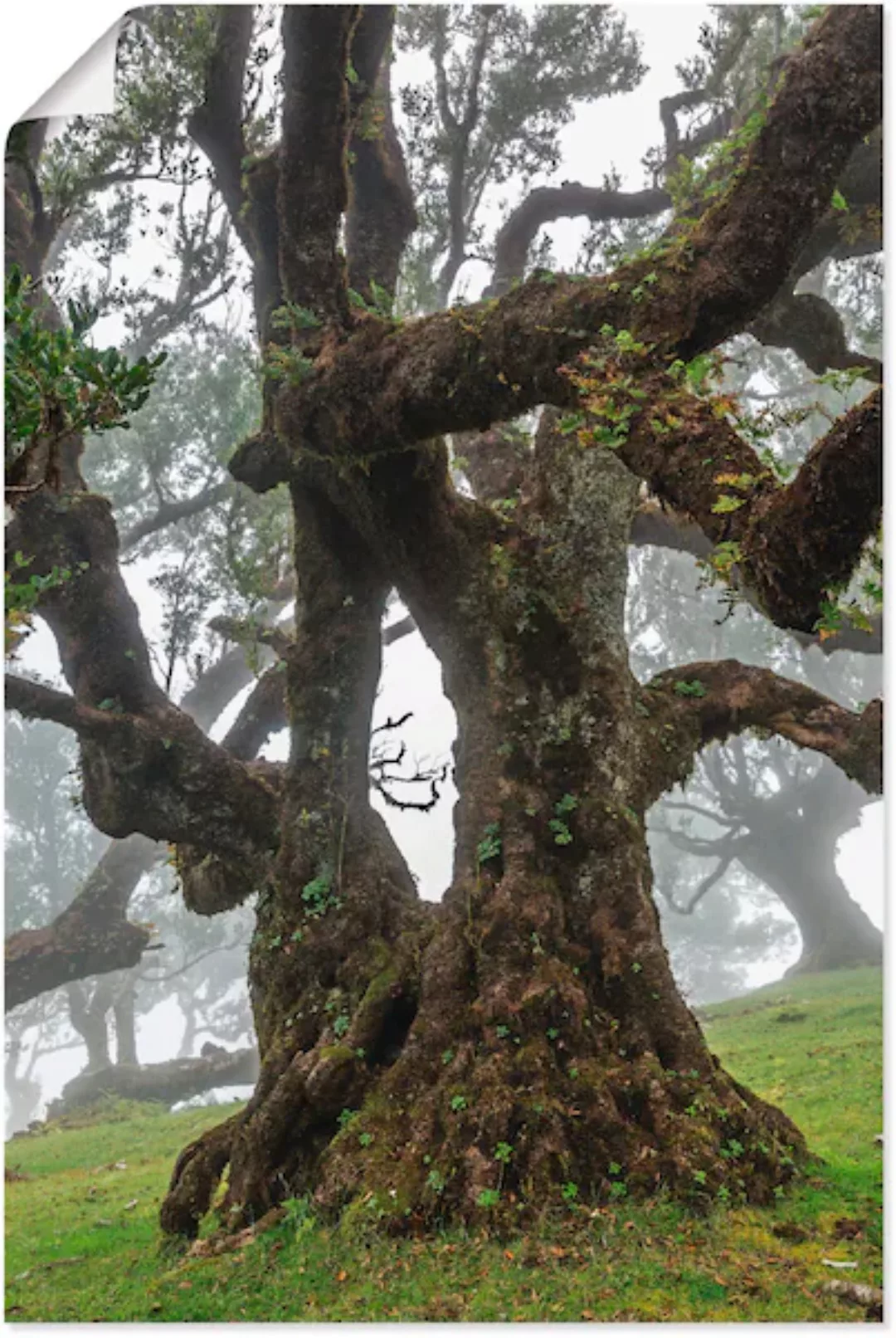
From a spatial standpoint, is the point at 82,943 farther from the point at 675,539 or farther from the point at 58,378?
the point at 58,378

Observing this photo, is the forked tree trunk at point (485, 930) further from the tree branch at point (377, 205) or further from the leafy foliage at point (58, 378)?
the leafy foliage at point (58, 378)

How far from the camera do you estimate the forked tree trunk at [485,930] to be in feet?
19.0

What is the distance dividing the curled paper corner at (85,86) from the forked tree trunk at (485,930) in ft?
11.0

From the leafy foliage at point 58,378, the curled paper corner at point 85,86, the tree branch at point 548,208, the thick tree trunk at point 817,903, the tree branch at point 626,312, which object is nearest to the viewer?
the leafy foliage at point 58,378

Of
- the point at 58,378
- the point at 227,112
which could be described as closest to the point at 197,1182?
the point at 58,378

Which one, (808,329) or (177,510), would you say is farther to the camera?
(177,510)

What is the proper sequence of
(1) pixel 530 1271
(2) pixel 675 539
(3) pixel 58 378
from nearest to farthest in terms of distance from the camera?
1. (3) pixel 58 378
2. (1) pixel 530 1271
3. (2) pixel 675 539

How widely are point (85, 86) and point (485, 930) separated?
6549 mm

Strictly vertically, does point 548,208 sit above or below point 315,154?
above

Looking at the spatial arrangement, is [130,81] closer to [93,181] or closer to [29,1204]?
[93,181]

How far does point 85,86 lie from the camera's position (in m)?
7.05

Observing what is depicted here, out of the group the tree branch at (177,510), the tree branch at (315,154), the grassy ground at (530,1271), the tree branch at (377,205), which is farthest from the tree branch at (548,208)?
the grassy ground at (530,1271)

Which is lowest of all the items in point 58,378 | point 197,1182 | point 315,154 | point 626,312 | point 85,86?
point 197,1182

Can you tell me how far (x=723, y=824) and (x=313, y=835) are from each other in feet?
67.5
